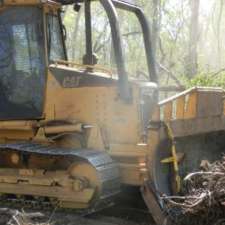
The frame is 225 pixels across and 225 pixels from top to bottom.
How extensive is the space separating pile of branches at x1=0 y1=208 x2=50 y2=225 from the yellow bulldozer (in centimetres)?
34

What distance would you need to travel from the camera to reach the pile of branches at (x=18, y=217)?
526cm

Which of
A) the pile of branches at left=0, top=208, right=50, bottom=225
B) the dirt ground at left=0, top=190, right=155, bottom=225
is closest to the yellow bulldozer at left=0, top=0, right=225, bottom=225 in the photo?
the dirt ground at left=0, top=190, right=155, bottom=225

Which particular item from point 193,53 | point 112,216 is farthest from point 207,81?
point 112,216

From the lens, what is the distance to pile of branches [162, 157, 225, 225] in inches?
197

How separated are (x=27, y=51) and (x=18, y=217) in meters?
2.36

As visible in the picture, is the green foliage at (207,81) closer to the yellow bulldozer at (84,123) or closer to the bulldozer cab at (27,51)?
the yellow bulldozer at (84,123)

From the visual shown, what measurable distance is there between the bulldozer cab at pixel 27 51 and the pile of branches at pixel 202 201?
2285 mm

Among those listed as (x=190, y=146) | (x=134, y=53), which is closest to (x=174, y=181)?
(x=190, y=146)

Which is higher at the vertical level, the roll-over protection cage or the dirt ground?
the roll-over protection cage

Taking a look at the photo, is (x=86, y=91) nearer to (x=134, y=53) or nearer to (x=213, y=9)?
(x=134, y=53)

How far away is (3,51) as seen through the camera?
6.91 m

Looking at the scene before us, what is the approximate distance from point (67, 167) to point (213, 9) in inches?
1007

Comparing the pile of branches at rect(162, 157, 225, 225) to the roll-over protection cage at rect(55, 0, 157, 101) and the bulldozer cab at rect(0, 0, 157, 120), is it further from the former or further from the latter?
the bulldozer cab at rect(0, 0, 157, 120)

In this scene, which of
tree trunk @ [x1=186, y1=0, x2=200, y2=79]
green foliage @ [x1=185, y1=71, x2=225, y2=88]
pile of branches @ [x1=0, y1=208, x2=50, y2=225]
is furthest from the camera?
tree trunk @ [x1=186, y1=0, x2=200, y2=79]
